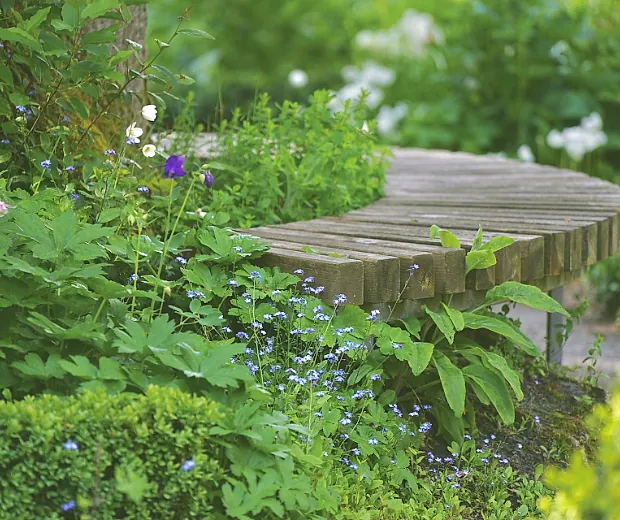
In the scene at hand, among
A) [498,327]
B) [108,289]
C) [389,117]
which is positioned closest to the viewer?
[108,289]

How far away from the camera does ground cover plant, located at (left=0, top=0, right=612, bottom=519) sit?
209 cm

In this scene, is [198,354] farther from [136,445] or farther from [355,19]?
[355,19]

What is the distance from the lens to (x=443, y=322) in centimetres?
301

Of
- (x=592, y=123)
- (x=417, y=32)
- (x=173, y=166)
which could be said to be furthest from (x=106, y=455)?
(x=417, y=32)

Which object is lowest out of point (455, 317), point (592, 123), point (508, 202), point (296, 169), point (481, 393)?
point (481, 393)

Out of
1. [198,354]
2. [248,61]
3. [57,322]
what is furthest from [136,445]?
[248,61]

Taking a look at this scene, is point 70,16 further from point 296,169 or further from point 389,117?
point 389,117

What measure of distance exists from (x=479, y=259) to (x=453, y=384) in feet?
1.48

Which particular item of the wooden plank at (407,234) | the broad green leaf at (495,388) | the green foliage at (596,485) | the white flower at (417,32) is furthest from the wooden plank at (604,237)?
the white flower at (417,32)

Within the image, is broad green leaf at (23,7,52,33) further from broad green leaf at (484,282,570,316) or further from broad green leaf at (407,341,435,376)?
broad green leaf at (484,282,570,316)

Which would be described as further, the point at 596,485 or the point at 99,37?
the point at 99,37

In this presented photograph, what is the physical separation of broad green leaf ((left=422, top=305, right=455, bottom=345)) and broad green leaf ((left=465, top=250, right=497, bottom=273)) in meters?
0.18

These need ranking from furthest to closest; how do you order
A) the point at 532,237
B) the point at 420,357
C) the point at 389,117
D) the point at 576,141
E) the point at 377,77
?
the point at 377,77, the point at 389,117, the point at 576,141, the point at 532,237, the point at 420,357

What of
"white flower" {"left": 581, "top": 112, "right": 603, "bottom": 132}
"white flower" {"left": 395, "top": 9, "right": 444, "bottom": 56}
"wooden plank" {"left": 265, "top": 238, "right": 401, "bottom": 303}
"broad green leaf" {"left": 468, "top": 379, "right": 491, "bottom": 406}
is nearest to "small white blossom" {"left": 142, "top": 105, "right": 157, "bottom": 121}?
"wooden plank" {"left": 265, "top": 238, "right": 401, "bottom": 303}
